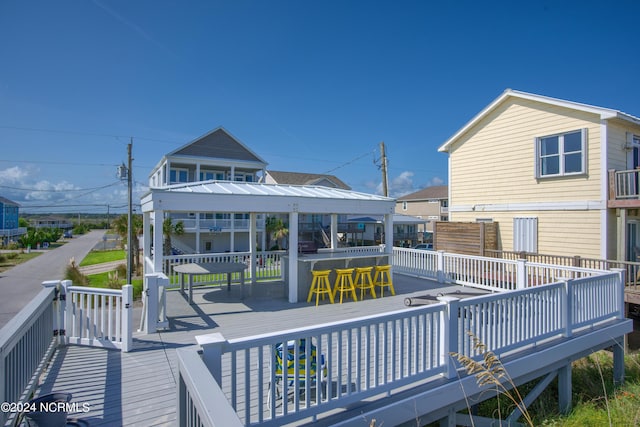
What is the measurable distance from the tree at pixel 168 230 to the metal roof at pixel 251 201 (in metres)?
10.6

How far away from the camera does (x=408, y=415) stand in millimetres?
3303

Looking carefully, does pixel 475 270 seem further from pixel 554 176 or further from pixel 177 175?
pixel 177 175

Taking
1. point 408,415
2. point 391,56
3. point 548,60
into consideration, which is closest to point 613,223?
point 548,60

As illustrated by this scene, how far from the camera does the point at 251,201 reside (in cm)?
730

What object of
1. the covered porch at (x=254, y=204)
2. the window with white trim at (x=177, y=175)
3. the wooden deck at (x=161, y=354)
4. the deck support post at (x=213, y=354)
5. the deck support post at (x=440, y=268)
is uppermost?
the window with white trim at (x=177, y=175)

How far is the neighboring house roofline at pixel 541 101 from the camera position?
32.0 ft

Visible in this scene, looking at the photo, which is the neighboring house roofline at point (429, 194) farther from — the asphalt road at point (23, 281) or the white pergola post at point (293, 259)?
the asphalt road at point (23, 281)

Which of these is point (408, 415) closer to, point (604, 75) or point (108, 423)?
point (108, 423)

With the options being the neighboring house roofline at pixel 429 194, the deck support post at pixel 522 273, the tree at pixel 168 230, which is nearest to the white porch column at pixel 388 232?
the deck support post at pixel 522 273

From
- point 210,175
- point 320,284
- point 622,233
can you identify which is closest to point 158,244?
point 320,284

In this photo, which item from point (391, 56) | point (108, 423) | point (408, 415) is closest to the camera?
point (108, 423)

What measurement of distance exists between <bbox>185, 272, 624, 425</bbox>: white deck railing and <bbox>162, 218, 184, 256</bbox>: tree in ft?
49.6

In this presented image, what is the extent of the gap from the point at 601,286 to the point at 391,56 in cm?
1442

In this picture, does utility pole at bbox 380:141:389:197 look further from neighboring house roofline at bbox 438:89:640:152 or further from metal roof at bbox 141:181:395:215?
metal roof at bbox 141:181:395:215
